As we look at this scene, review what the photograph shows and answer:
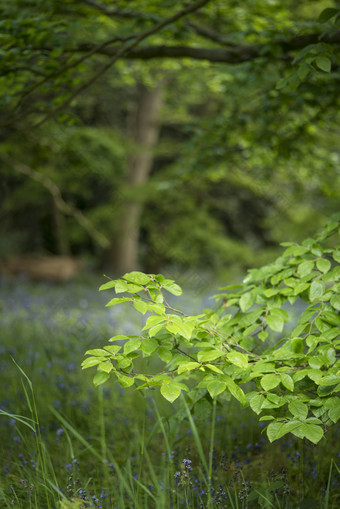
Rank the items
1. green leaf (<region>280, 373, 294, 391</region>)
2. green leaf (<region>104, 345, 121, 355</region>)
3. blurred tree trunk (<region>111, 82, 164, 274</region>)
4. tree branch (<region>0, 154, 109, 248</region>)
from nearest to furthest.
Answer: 1. green leaf (<region>280, 373, 294, 391</region>)
2. green leaf (<region>104, 345, 121, 355</region>)
3. tree branch (<region>0, 154, 109, 248</region>)
4. blurred tree trunk (<region>111, 82, 164, 274</region>)

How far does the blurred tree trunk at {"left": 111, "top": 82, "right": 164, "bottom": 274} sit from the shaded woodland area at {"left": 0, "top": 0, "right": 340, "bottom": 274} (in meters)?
0.04

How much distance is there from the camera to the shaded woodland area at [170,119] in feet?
10.1

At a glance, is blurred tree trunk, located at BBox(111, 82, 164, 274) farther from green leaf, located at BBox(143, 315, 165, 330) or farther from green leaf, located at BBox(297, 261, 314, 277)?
green leaf, located at BBox(143, 315, 165, 330)

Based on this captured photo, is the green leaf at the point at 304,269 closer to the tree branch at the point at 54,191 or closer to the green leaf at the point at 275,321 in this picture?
the green leaf at the point at 275,321

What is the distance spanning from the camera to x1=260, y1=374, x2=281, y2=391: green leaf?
1.57m

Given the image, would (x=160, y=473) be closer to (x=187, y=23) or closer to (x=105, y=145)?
(x=187, y=23)

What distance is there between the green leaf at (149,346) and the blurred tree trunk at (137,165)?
830cm

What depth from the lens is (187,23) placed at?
3.83 meters

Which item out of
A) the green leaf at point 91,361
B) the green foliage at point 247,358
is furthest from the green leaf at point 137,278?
the green leaf at point 91,361

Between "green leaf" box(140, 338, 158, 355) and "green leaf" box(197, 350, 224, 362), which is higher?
"green leaf" box(197, 350, 224, 362)

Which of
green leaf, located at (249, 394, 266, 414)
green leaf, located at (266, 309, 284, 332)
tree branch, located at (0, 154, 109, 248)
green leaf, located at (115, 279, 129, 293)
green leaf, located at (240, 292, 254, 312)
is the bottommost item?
tree branch, located at (0, 154, 109, 248)

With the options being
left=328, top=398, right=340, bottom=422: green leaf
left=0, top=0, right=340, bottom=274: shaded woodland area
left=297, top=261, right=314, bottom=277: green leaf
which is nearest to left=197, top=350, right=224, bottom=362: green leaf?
left=328, top=398, right=340, bottom=422: green leaf

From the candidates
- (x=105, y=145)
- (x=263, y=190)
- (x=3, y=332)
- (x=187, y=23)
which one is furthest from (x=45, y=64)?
(x=263, y=190)

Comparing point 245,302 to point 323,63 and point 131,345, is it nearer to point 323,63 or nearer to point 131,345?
point 131,345
